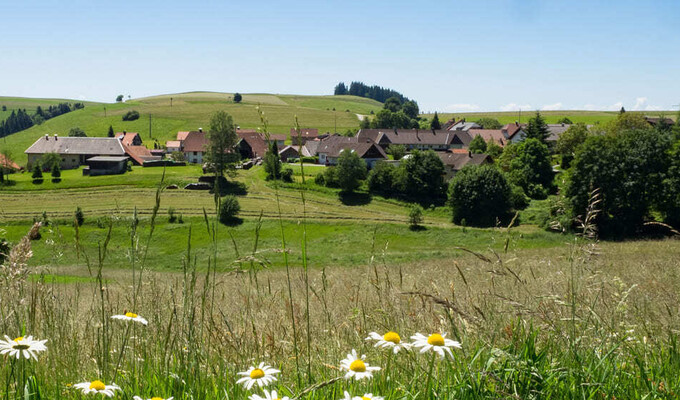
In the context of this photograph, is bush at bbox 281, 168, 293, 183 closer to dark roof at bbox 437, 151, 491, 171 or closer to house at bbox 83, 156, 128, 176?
dark roof at bbox 437, 151, 491, 171

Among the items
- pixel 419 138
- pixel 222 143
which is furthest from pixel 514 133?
pixel 222 143

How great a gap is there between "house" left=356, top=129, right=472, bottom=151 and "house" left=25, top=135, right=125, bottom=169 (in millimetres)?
49384

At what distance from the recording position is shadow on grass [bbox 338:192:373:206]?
211 feet

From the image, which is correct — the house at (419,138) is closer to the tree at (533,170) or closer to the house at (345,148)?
the house at (345,148)

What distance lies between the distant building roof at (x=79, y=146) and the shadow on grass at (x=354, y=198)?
158 ft

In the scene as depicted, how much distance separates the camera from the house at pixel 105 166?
82.1 metres

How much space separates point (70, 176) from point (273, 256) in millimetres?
54068

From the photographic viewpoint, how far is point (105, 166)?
274 ft

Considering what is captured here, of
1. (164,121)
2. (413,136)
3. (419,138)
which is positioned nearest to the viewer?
(419,138)

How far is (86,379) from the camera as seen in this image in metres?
3.26

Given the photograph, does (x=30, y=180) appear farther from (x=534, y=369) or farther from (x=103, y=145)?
(x=534, y=369)

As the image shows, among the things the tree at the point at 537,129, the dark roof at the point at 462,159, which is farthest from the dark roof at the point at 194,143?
the tree at the point at 537,129

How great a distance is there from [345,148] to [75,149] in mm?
51801

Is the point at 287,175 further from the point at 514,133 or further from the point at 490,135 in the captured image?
the point at 514,133
